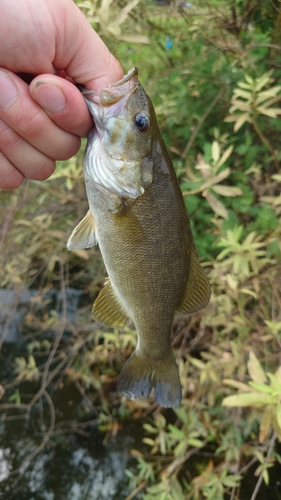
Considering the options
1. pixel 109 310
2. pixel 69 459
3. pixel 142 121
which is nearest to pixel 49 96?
pixel 142 121

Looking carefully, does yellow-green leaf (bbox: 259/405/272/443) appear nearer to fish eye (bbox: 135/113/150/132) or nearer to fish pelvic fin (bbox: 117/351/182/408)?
fish pelvic fin (bbox: 117/351/182/408)

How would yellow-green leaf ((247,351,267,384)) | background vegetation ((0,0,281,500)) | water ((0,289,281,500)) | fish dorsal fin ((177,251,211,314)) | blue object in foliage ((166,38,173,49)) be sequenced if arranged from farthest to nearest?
1. blue object in foliage ((166,38,173,49))
2. water ((0,289,281,500))
3. background vegetation ((0,0,281,500))
4. fish dorsal fin ((177,251,211,314))
5. yellow-green leaf ((247,351,267,384))

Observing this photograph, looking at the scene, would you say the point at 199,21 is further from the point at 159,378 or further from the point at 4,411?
the point at 4,411

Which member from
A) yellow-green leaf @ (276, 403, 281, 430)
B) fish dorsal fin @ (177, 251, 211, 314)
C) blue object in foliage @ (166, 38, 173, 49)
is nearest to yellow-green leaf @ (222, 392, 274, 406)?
yellow-green leaf @ (276, 403, 281, 430)

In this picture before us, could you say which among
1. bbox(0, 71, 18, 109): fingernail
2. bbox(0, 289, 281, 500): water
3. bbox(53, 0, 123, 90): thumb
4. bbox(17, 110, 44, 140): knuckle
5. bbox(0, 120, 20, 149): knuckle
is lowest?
bbox(0, 289, 281, 500): water

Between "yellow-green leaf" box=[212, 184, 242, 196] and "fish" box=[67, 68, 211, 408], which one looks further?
"yellow-green leaf" box=[212, 184, 242, 196]

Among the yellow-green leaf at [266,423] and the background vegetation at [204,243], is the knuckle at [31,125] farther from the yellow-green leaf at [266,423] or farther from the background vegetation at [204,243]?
the yellow-green leaf at [266,423]

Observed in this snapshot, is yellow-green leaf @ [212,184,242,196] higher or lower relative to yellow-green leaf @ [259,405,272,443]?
higher

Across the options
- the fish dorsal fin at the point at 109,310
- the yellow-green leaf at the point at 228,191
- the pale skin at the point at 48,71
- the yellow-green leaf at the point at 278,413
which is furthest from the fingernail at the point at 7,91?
the yellow-green leaf at the point at 278,413

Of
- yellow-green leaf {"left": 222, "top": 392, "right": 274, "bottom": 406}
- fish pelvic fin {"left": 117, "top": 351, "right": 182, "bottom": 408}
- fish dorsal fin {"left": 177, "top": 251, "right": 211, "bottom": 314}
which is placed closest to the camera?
yellow-green leaf {"left": 222, "top": 392, "right": 274, "bottom": 406}
